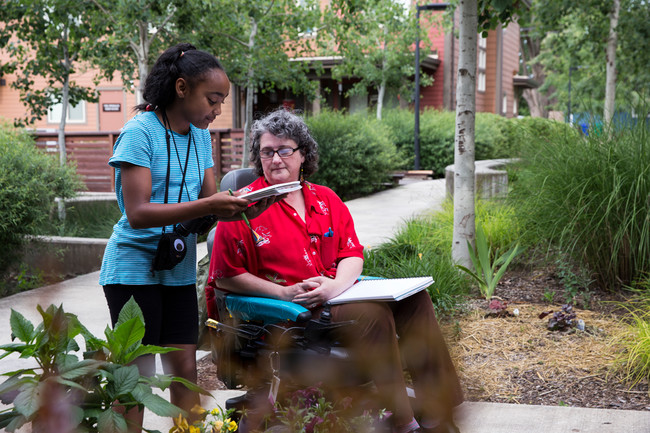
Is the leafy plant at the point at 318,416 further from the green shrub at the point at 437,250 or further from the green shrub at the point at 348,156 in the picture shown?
the green shrub at the point at 348,156

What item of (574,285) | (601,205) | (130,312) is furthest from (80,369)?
(574,285)

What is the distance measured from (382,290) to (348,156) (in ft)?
34.7

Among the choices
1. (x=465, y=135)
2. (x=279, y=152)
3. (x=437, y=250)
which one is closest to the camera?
(x=279, y=152)

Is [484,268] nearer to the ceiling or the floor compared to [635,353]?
nearer to the ceiling

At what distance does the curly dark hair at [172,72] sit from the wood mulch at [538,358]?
77.1 inches

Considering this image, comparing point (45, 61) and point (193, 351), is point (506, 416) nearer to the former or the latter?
point (193, 351)

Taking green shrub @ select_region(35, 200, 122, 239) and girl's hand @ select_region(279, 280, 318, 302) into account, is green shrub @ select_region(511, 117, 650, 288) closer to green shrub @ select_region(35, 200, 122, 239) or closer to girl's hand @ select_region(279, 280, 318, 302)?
girl's hand @ select_region(279, 280, 318, 302)

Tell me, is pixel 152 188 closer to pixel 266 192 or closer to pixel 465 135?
pixel 266 192

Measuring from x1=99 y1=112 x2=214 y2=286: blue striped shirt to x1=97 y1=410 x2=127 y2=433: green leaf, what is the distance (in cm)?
96

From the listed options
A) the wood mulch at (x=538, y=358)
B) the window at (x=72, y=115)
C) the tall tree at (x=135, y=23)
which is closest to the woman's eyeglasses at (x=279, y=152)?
the wood mulch at (x=538, y=358)

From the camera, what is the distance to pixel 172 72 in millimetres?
2459

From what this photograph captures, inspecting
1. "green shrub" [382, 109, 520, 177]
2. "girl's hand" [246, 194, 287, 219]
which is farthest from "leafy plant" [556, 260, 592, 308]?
"green shrub" [382, 109, 520, 177]

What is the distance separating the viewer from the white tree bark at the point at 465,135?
18.2ft

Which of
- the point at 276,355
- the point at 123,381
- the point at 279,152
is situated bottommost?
the point at 276,355
